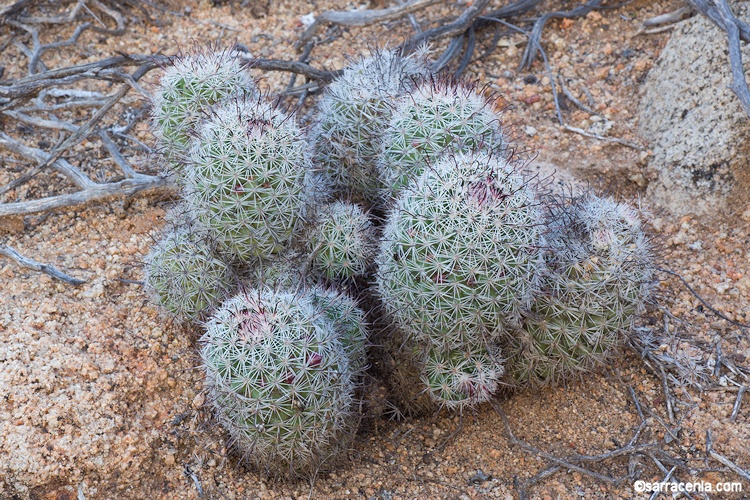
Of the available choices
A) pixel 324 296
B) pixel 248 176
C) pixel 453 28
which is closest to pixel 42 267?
pixel 248 176

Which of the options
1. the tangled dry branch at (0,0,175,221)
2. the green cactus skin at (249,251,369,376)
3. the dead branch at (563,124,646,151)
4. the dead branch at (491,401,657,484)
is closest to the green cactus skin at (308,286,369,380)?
the green cactus skin at (249,251,369,376)

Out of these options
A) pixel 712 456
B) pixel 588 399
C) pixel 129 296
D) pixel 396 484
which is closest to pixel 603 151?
pixel 588 399

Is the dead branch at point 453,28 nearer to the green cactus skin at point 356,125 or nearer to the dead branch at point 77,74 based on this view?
the green cactus skin at point 356,125

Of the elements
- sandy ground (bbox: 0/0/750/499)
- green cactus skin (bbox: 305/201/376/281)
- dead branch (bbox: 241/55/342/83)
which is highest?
dead branch (bbox: 241/55/342/83)

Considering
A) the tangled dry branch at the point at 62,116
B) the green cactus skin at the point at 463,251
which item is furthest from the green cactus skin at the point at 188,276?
the tangled dry branch at the point at 62,116

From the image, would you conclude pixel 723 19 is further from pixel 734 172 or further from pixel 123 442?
pixel 123 442

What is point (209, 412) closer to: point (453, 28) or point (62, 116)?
point (62, 116)

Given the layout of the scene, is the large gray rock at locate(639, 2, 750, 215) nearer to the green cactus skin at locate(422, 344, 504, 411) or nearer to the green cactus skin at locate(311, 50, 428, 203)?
the green cactus skin at locate(311, 50, 428, 203)
